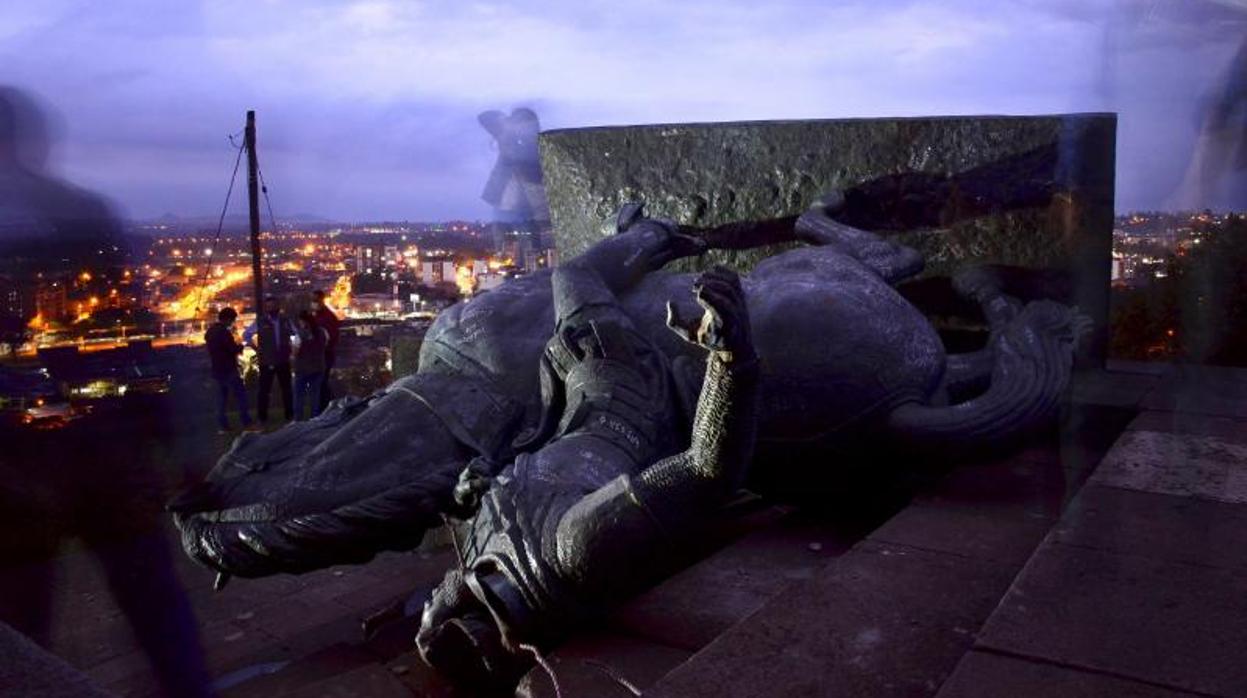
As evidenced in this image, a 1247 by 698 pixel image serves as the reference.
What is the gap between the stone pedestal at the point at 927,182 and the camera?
14.2 feet

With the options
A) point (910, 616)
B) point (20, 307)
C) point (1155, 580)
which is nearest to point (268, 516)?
point (910, 616)

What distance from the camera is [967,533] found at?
256 cm

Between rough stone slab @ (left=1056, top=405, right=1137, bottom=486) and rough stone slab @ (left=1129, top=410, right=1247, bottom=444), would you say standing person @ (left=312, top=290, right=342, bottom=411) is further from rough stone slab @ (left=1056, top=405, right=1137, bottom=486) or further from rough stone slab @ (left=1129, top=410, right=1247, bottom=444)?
rough stone slab @ (left=1129, top=410, right=1247, bottom=444)

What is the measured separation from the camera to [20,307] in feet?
16.9

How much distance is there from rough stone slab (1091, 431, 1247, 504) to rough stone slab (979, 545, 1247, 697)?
2.18 ft

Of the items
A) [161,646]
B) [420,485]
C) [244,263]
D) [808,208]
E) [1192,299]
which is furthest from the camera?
[244,263]

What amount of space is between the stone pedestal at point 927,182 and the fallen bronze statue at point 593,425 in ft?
2.08

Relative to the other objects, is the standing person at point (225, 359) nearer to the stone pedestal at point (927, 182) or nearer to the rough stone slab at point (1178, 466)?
the stone pedestal at point (927, 182)

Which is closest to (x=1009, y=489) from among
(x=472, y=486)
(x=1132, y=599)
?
(x=1132, y=599)

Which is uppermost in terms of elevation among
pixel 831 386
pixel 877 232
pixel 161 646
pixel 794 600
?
pixel 877 232

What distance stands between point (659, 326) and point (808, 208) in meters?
1.61

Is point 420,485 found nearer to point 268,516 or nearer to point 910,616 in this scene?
point 268,516

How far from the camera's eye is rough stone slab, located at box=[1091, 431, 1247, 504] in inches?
106

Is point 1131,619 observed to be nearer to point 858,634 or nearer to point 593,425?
point 858,634
